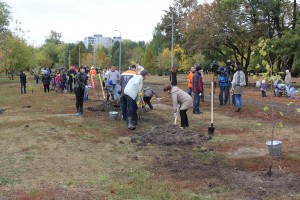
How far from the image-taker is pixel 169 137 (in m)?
8.62

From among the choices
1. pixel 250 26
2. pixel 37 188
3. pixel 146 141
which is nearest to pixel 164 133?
pixel 146 141

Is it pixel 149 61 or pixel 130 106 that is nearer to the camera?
pixel 130 106

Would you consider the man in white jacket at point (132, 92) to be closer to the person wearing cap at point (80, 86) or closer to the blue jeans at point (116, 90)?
the person wearing cap at point (80, 86)

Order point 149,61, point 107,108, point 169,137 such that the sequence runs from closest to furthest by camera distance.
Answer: point 169,137, point 107,108, point 149,61

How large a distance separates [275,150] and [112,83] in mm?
10467

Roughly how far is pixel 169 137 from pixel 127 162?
2.11 meters

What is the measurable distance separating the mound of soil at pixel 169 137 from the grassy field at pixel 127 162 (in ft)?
0.92

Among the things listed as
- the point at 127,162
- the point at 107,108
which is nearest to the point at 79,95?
the point at 107,108

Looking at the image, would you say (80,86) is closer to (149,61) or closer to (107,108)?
(107,108)

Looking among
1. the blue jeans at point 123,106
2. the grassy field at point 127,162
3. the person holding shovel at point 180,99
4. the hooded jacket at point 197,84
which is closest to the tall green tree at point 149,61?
the hooded jacket at point 197,84

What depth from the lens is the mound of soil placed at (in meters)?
8.38

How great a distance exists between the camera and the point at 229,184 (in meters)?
5.49

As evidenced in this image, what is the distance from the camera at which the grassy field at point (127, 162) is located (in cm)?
518

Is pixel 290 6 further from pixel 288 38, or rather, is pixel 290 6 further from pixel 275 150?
pixel 275 150
